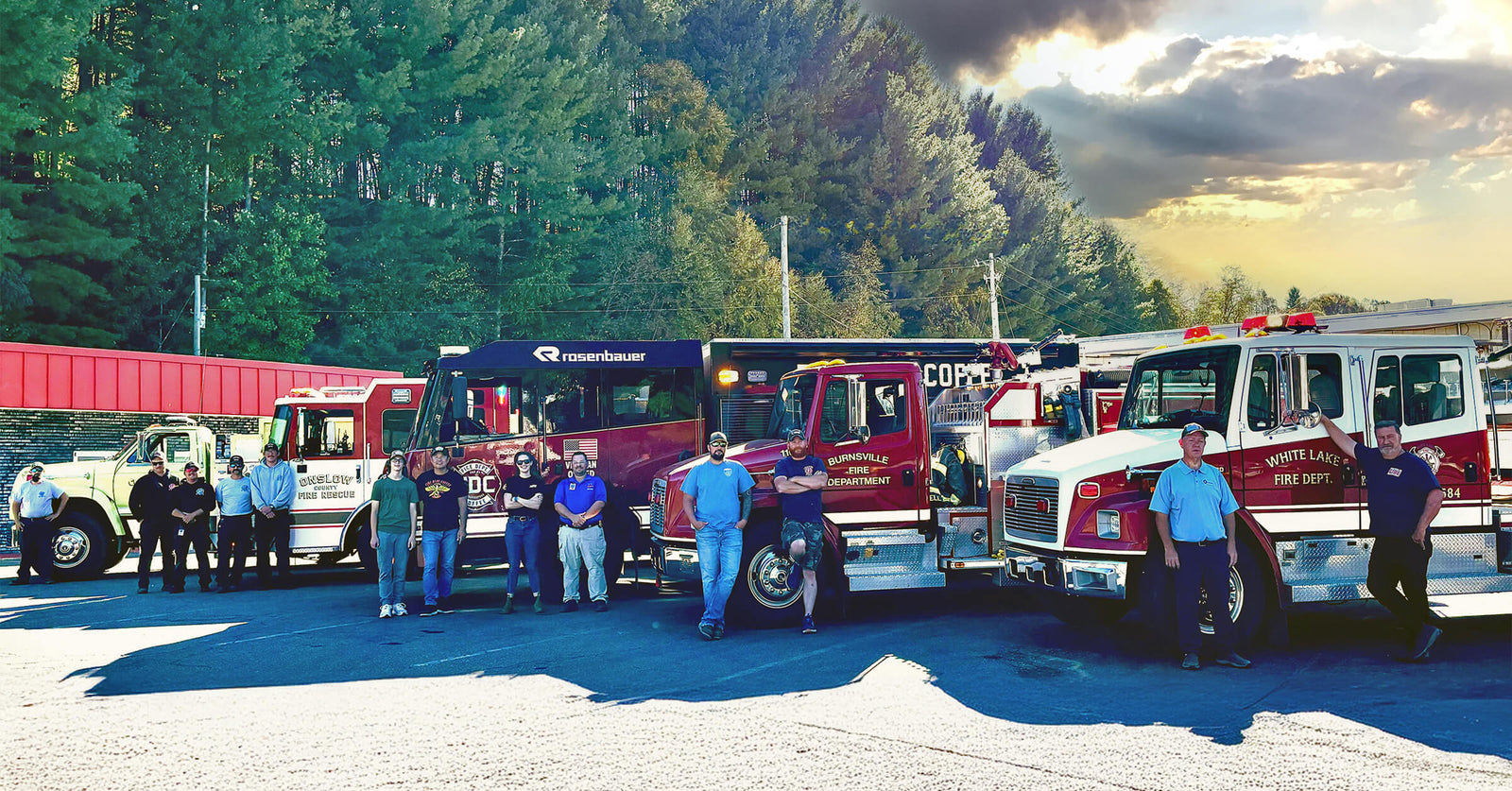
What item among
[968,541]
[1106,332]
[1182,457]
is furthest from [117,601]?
[1106,332]

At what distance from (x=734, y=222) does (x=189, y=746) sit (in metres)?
44.0

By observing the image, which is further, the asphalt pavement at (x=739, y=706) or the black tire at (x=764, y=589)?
the black tire at (x=764, y=589)

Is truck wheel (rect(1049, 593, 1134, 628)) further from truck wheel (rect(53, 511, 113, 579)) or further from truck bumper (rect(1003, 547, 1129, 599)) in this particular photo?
truck wheel (rect(53, 511, 113, 579))

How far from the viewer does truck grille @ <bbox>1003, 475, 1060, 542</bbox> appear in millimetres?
10227

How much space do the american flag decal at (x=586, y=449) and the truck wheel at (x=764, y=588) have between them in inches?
177

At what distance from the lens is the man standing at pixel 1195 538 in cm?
936

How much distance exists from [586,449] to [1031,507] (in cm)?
707

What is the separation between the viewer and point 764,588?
12062mm

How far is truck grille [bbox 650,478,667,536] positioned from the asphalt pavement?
94 centimetres

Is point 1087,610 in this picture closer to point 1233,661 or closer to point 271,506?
point 1233,661

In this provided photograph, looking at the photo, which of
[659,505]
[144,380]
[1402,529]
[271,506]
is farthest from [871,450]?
[144,380]

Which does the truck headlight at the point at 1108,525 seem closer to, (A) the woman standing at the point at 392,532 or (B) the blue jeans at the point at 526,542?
(B) the blue jeans at the point at 526,542

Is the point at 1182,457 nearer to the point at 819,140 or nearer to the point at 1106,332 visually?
the point at 819,140

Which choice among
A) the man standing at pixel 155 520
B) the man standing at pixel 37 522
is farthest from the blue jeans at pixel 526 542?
the man standing at pixel 37 522
